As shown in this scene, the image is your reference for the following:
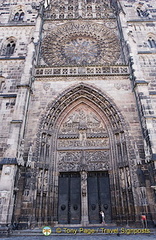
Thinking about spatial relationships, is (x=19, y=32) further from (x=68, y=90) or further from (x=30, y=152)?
(x=30, y=152)

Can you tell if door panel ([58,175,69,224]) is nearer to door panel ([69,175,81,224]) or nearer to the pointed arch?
door panel ([69,175,81,224])

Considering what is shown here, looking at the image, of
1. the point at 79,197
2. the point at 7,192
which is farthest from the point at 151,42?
the point at 7,192

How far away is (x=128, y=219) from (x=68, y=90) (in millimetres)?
7364

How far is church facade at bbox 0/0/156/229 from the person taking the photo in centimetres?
799

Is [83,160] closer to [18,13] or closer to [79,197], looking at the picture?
[79,197]

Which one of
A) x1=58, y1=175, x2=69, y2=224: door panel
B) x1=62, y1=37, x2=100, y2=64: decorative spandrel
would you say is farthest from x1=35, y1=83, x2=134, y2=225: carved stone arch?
x1=62, y1=37, x2=100, y2=64: decorative spandrel

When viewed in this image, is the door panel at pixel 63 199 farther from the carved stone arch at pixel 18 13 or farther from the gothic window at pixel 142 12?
the gothic window at pixel 142 12

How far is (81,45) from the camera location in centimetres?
1459

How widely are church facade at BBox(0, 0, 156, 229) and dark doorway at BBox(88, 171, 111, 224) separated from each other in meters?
0.04

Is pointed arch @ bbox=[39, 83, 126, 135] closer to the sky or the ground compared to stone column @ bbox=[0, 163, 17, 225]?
closer to the sky

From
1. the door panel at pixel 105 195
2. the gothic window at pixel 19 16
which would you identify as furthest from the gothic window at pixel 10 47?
the door panel at pixel 105 195

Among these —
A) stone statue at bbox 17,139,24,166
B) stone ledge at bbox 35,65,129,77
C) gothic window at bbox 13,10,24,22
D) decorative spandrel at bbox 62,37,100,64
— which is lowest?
stone statue at bbox 17,139,24,166

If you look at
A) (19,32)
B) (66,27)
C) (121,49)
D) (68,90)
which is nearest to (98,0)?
(66,27)

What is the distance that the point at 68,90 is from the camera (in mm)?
10750
